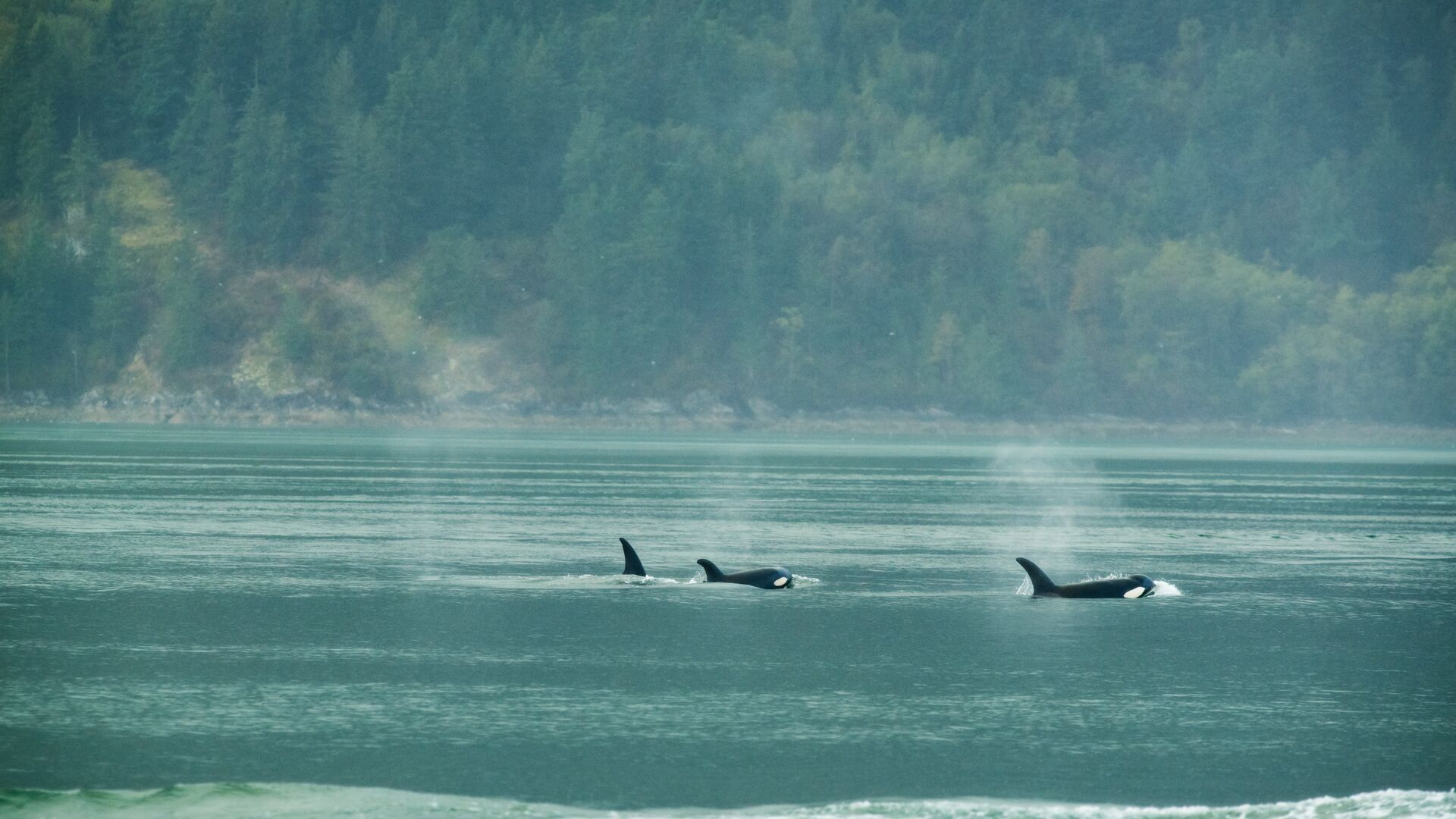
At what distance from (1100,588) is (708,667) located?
17.9 meters

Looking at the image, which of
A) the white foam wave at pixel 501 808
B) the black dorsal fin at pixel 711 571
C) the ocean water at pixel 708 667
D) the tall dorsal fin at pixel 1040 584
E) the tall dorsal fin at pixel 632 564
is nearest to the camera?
the white foam wave at pixel 501 808

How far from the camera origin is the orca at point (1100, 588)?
178 ft

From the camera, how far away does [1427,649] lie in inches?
1704

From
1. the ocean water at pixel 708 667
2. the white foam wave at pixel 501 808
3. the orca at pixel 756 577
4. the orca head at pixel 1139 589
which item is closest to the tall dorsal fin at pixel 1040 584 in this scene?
the ocean water at pixel 708 667

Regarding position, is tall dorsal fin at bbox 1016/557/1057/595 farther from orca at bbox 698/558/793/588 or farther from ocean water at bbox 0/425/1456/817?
orca at bbox 698/558/793/588

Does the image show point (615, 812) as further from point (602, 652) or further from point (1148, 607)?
point (1148, 607)

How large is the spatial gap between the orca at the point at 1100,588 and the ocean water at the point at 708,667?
24.9 inches

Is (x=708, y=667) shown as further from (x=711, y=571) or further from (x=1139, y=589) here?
(x=1139, y=589)

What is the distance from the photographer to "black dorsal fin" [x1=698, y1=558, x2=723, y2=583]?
5575cm

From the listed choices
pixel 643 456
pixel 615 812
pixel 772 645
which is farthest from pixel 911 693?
pixel 643 456

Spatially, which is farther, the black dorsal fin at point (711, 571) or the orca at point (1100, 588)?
the black dorsal fin at point (711, 571)

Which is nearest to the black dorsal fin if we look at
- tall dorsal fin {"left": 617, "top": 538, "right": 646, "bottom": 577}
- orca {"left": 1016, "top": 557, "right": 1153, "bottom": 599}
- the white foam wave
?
tall dorsal fin {"left": 617, "top": 538, "right": 646, "bottom": 577}

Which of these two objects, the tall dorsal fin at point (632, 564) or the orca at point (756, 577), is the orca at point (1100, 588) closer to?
the orca at point (756, 577)

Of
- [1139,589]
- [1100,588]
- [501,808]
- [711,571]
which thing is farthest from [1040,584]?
[501,808]
